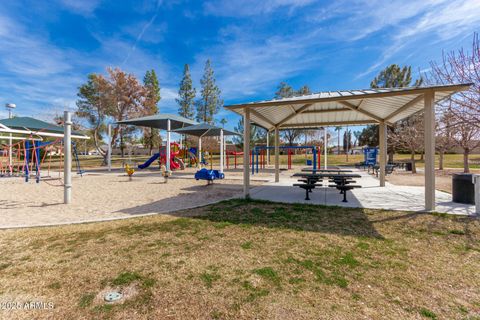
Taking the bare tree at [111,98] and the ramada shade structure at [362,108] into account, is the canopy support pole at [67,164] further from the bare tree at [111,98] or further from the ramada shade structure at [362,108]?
the bare tree at [111,98]

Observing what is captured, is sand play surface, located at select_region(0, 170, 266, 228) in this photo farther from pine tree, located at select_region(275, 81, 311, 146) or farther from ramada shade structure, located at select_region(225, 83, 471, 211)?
pine tree, located at select_region(275, 81, 311, 146)

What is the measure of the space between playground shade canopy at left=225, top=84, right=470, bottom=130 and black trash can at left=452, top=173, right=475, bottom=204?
2.15 m

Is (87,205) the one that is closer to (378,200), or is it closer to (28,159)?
(378,200)

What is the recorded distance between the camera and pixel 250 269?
2.77 meters

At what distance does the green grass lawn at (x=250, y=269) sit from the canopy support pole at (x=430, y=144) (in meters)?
0.70

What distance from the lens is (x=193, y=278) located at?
8.45 feet

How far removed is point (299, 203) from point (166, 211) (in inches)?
144

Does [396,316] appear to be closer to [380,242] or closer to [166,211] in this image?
[380,242]

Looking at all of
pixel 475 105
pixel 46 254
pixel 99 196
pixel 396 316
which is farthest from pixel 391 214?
pixel 99 196

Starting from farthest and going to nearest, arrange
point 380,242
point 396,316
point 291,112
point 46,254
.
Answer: point 291,112, point 380,242, point 46,254, point 396,316

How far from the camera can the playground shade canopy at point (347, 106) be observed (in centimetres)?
536

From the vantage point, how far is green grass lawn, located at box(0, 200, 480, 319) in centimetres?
207

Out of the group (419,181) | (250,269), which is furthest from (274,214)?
(419,181)

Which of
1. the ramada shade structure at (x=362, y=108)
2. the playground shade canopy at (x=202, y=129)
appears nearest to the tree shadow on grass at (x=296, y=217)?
the ramada shade structure at (x=362, y=108)
